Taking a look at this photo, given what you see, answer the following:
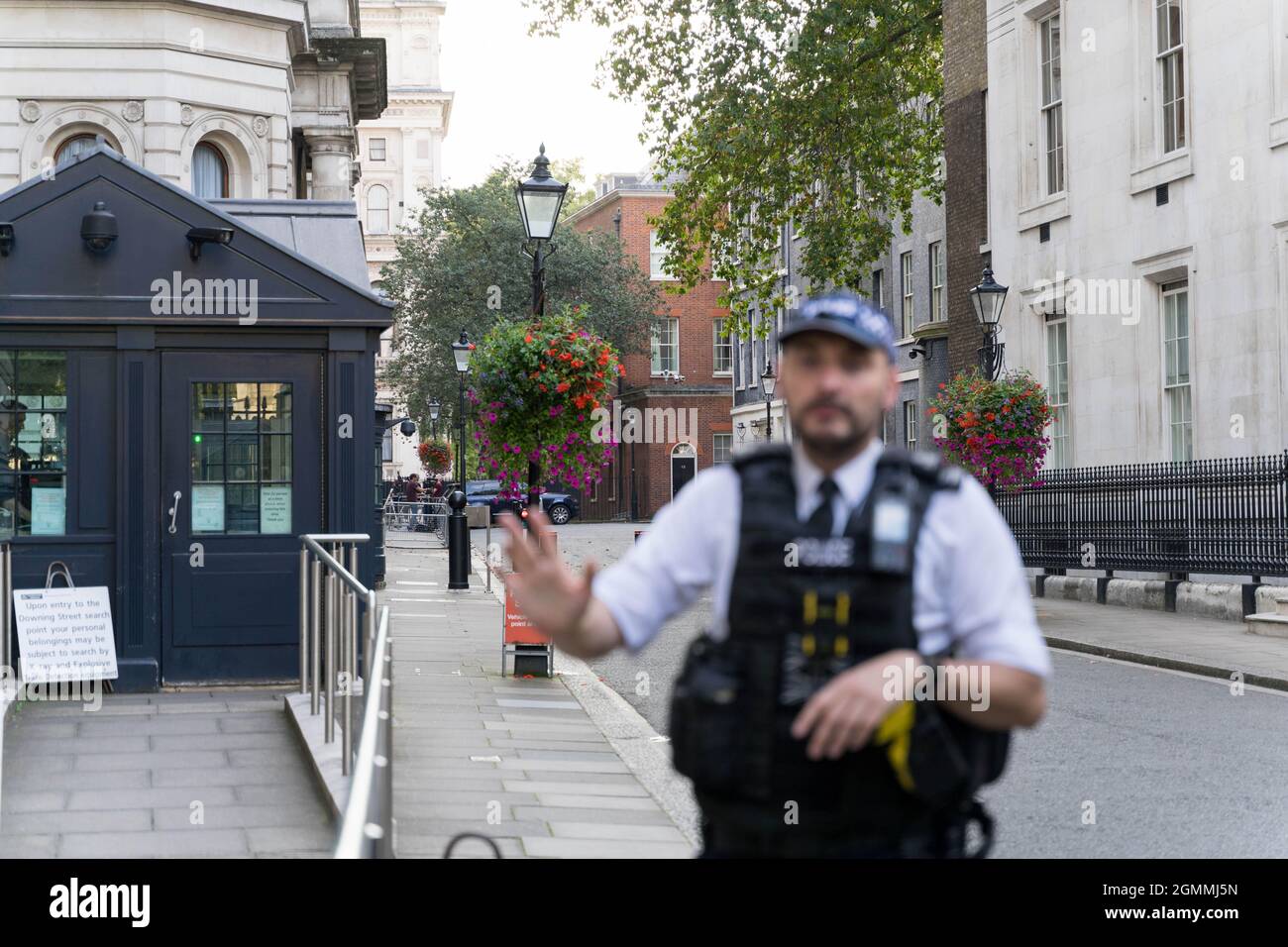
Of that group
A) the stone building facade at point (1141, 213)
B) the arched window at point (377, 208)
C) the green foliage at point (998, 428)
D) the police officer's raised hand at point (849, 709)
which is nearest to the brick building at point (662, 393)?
the stone building facade at point (1141, 213)

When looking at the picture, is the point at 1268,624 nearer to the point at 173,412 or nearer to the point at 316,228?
the point at 316,228

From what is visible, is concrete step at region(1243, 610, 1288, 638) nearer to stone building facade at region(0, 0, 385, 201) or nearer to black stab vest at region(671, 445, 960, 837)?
black stab vest at region(671, 445, 960, 837)

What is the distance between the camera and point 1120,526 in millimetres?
21266

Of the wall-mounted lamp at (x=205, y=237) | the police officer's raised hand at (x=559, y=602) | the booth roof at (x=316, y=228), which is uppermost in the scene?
the booth roof at (x=316, y=228)

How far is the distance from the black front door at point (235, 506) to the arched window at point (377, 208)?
96842 mm

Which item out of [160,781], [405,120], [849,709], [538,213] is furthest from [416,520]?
[405,120]

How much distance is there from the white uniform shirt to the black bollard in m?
19.7

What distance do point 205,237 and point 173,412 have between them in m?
1.20

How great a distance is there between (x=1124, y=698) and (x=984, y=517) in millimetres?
9948

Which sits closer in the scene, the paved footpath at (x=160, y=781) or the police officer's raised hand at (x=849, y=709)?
the police officer's raised hand at (x=849, y=709)

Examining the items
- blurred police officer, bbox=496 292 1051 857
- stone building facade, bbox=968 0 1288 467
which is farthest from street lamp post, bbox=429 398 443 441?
blurred police officer, bbox=496 292 1051 857

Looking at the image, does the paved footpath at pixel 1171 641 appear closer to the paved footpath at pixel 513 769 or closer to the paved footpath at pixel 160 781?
the paved footpath at pixel 513 769

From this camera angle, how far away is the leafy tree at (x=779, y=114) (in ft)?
96.6

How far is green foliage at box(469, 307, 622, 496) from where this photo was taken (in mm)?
13555
